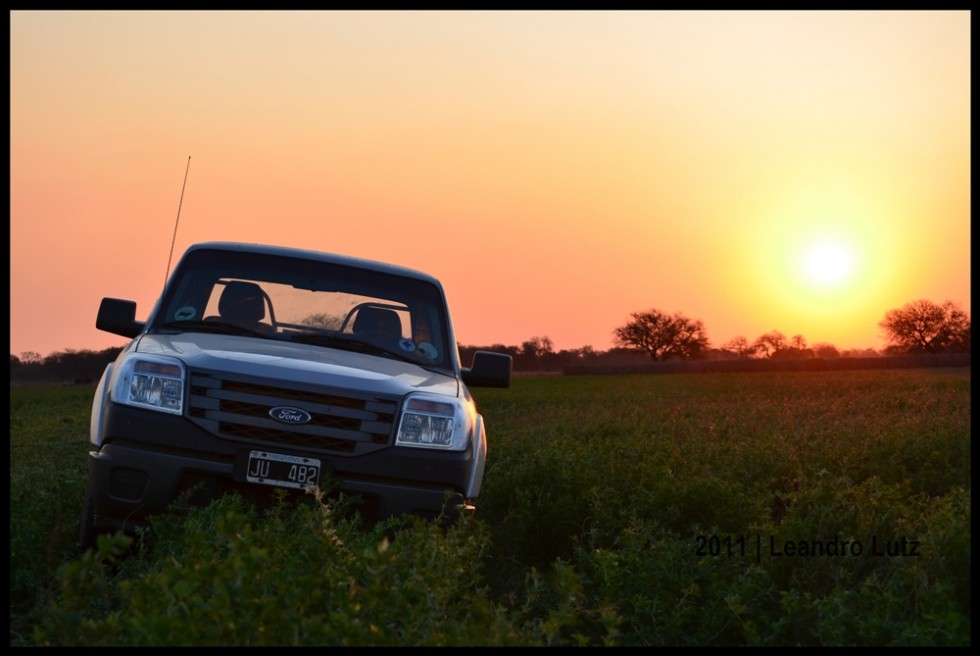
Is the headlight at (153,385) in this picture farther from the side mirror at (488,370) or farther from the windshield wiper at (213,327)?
→ the side mirror at (488,370)

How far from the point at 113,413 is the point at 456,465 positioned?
→ 1.89 meters

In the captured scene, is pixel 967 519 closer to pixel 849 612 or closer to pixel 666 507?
pixel 849 612

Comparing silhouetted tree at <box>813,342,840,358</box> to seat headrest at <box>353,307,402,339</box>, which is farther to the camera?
silhouetted tree at <box>813,342,840,358</box>

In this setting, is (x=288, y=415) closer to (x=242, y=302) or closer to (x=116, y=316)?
(x=242, y=302)

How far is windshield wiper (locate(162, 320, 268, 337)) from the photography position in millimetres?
7496

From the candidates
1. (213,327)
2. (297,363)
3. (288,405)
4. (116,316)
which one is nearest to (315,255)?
(213,327)

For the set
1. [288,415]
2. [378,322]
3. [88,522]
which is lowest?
[88,522]

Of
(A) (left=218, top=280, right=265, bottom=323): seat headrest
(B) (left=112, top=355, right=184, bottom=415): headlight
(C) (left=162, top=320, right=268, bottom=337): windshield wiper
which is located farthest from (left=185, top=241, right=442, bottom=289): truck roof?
(B) (left=112, top=355, right=184, bottom=415): headlight

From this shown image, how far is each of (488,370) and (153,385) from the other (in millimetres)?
2321

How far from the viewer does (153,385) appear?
6434 mm

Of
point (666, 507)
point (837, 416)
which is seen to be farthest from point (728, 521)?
point (837, 416)

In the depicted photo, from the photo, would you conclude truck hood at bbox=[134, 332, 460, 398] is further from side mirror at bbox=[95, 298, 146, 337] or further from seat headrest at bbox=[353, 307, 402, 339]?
seat headrest at bbox=[353, 307, 402, 339]

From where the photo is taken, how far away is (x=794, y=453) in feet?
38.0

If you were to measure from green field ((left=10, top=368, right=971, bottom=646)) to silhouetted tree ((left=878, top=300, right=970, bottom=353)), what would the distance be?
299 ft
